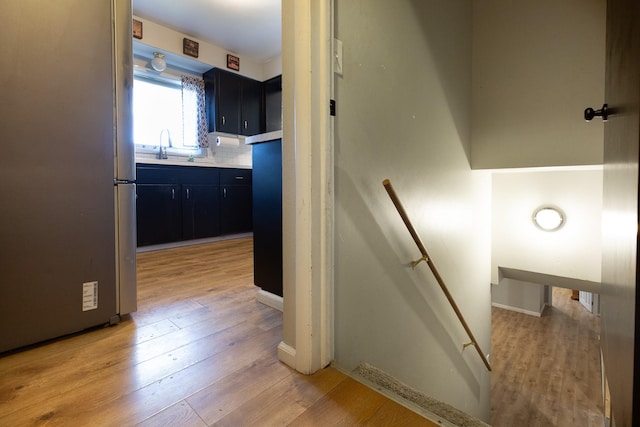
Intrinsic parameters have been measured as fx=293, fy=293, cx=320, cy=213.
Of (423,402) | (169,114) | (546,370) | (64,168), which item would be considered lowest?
(546,370)

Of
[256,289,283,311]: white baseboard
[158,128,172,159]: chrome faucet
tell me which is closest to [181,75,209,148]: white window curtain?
[158,128,172,159]: chrome faucet

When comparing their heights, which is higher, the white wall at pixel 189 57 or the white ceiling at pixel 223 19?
the white ceiling at pixel 223 19

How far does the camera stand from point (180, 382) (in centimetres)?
104

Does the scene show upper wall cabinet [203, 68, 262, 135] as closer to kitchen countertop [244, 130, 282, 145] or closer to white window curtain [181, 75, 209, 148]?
white window curtain [181, 75, 209, 148]

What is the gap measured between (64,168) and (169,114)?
292 centimetres

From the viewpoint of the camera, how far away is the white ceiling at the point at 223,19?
3.08 metres

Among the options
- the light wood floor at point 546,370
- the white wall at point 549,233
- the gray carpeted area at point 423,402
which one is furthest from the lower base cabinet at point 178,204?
the light wood floor at point 546,370

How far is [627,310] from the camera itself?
700mm

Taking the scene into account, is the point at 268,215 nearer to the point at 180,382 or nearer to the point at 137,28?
the point at 180,382

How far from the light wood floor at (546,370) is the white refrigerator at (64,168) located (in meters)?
4.64

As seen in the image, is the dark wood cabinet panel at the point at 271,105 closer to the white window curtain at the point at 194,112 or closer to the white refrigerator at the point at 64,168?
the white window curtain at the point at 194,112

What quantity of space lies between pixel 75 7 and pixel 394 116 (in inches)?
60.5

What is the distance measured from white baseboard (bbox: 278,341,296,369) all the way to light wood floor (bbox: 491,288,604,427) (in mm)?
3996

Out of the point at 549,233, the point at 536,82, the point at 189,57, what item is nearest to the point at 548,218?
the point at 549,233
